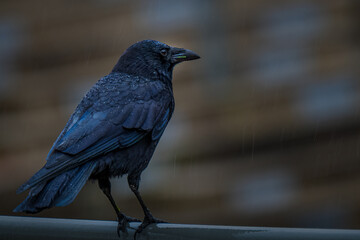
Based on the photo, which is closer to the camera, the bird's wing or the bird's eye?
the bird's wing

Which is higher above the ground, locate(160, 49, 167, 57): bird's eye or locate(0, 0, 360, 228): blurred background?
locate(160, 49, 167, 57): bird's eye

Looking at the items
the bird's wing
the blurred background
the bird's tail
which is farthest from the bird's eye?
the blurred background

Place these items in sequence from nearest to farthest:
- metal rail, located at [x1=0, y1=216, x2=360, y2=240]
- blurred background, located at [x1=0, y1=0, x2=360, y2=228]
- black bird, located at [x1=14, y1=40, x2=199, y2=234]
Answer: metal rail, located at [x1=0, y1=216, x2=360, y2=240] → black bird, located at [x1=14, y1=40, x2=199, y2=234] → blurred background, located at [x1=0, y1=0, x2=360, y2=228]

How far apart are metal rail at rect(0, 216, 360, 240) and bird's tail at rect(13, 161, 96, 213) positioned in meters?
0.08

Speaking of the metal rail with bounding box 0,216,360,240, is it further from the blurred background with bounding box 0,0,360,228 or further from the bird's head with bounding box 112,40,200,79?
the blurred background with bounding box 0,0,360,228

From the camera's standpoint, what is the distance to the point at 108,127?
1.93 meters

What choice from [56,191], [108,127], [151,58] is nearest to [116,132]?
[108,127]

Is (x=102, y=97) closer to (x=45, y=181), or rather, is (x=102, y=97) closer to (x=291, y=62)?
(x=45, y=181)

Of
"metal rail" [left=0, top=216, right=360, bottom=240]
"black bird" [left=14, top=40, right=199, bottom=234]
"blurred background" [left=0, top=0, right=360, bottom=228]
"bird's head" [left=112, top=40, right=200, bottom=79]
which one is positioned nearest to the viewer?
"metal rail" [left=0, top=216, right=360, bottom=240]

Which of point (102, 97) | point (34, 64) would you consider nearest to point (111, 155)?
point (102, 97)

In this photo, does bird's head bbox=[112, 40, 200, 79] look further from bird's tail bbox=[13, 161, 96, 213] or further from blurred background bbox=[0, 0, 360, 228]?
blurred background bbox=[0, 0, 360, 228]

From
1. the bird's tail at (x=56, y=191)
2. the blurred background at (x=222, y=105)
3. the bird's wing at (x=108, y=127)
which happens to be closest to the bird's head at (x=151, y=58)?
the bird's wing at (x=108, y=127)

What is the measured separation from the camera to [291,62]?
425cm

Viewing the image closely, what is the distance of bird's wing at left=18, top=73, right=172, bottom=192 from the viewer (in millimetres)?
1738
